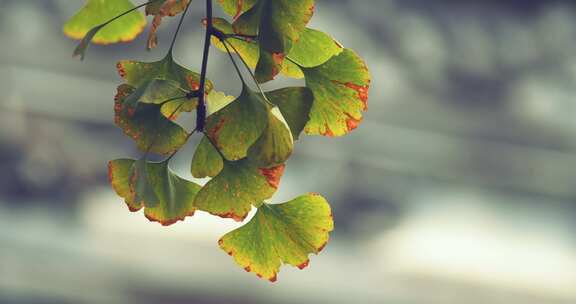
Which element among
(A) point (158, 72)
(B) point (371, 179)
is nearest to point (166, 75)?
(A) point (158, 72)

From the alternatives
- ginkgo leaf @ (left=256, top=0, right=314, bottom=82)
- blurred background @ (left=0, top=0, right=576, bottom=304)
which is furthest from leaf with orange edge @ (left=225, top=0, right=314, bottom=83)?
blurred background @ (left=0, top=0, right=576, bottom=304)

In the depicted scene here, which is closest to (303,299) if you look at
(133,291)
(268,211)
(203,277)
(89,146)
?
(203,277)

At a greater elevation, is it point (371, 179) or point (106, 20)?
point (106, 20)

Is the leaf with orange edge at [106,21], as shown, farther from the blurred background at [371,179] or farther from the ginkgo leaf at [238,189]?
the blurred background at [371,179]

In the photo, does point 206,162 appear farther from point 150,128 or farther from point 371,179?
point 371,179

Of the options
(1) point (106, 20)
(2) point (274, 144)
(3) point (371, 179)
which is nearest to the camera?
(2) point (274, 144)

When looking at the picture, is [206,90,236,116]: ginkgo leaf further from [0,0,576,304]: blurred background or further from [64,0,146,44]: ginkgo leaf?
[0,0,576,304]: blurred background

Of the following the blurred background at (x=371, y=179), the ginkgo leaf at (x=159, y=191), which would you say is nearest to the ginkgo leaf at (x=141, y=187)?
the ginkgo leaf at (x=159, y=191)
